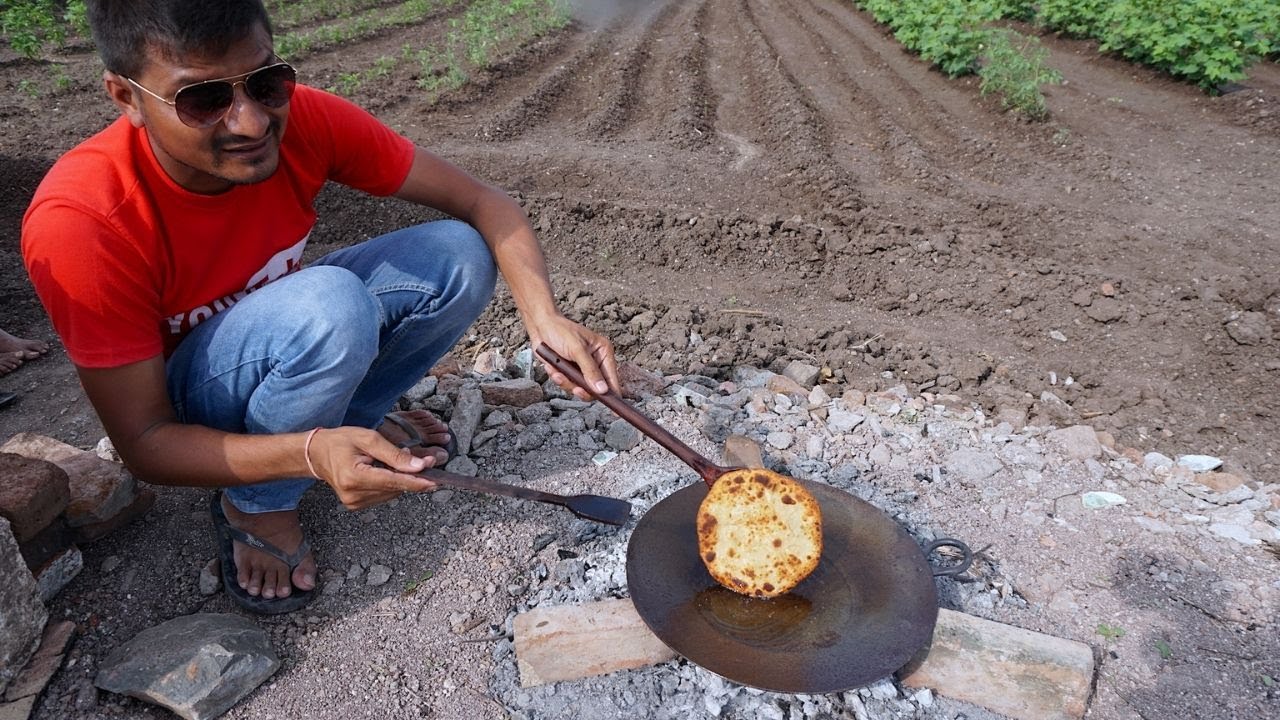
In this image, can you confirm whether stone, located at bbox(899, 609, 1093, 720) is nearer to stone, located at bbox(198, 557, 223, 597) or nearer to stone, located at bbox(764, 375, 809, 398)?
stone, located at bbox(764, 375, 809, 398)

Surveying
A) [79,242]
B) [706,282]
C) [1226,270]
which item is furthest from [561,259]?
[1226,270]

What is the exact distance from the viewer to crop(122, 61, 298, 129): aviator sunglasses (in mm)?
1888

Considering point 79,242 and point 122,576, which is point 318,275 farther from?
point 122,576

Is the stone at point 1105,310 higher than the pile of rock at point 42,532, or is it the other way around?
the pile of rock at point 42,532

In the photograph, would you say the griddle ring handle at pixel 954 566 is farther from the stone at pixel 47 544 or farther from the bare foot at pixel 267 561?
the stone at pixel 47 544

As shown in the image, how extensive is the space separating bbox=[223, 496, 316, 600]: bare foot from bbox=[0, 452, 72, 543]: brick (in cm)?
45

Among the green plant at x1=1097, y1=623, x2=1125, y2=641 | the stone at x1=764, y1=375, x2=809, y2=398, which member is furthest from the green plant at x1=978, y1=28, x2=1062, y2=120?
the green plant at x1=1097, y1=623, x2=1125, y2=641

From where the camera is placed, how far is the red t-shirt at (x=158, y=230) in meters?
1.92

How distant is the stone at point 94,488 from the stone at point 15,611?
1.16 feet

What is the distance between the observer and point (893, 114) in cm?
823

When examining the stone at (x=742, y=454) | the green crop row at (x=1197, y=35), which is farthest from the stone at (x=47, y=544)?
the green crop row at (x=1197, y=35)

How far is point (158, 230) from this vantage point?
2.08 meters

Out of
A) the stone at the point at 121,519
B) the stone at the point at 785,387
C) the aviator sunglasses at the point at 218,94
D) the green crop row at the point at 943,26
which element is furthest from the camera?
the green crop row at the point at 943,26

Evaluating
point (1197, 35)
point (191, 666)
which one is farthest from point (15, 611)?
point (1197, 35)
